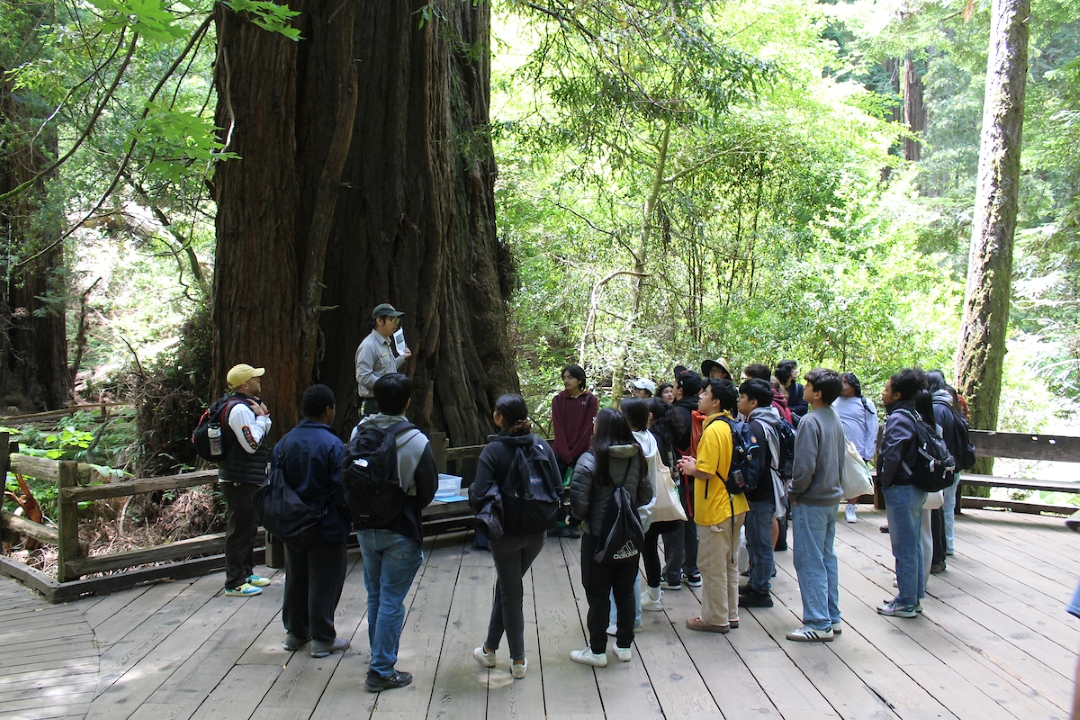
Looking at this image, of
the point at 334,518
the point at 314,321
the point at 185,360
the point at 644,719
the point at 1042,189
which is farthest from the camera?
the point at 1042,189

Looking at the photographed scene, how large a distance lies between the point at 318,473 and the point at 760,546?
307 centimetres

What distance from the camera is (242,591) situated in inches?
212

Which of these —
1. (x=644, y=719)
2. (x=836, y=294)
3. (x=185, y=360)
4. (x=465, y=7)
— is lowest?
(x=644, y=719)

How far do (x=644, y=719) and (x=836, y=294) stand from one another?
955 centimetres

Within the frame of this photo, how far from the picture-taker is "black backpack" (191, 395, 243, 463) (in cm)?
512

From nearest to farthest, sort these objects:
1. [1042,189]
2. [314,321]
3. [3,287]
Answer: [314,321] < [3,287] < [1042,189]

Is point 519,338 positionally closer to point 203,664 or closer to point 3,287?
point 203,664

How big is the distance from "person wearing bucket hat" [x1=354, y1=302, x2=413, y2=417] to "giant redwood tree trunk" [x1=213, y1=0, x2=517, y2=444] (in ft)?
2.97

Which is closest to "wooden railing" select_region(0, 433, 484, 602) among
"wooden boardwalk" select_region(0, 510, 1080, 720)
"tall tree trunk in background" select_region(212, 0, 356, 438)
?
"wooden boardwalk" select_region(0, 510, 1080, 720)

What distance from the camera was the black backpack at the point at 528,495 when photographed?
12.7 ft

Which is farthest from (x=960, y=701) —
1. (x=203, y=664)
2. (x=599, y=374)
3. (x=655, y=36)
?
(x=599, y=374)

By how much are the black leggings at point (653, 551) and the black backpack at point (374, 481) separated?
6.18ft

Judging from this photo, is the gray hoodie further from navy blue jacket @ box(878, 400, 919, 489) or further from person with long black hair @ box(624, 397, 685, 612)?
person with long black hair @ box(624, 397, 685, 612)

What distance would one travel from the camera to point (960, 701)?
12.8ft
